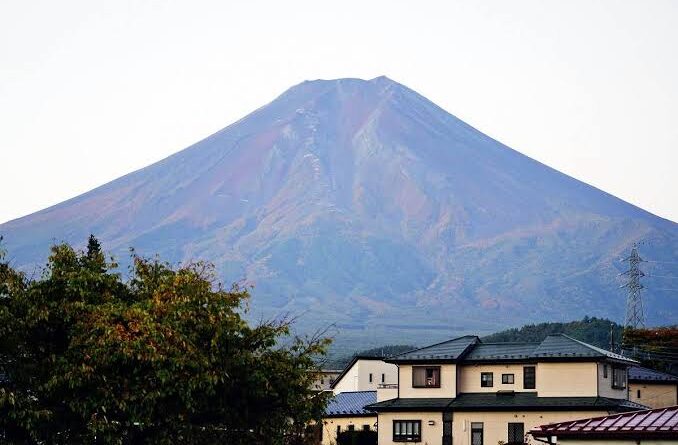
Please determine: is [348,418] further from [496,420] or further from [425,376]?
[496,420]

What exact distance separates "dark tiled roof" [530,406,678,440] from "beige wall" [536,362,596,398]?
33.1 meters

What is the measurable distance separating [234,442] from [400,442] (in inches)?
1130

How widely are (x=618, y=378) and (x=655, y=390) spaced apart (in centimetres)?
968

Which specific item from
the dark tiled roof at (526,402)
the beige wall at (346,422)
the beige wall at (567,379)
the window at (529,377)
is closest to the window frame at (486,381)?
the dark tiled roof at (526,402)

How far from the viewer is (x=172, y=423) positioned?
3291cm

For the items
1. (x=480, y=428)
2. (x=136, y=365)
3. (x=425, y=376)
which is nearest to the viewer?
(x=136, y=365)

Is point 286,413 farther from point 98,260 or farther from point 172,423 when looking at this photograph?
point 98,260

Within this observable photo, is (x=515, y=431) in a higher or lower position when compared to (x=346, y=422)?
higher

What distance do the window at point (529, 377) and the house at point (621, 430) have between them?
34.9 metres

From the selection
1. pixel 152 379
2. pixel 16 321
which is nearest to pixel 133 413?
pixel 152 379

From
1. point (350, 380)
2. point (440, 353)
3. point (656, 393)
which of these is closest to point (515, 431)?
point (440, 353)

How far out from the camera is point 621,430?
83.7 ft

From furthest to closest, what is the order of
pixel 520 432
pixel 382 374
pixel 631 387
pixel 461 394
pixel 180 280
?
pixel 382 374 < pixel 631 387 < pixel 461 394 < pixel 520 432 < pixel 180 280

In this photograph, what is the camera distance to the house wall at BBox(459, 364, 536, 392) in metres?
62.1
